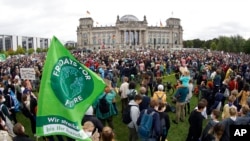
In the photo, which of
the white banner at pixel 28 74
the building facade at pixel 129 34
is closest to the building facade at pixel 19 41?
the building facade at pixel 129 34

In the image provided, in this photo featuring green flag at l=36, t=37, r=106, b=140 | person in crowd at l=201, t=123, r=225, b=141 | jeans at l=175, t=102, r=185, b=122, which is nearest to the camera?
green flag at l=36, t=37, r=106, b=140

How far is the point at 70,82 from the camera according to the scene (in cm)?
562

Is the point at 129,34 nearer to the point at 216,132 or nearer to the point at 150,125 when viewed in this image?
the point at 150,125

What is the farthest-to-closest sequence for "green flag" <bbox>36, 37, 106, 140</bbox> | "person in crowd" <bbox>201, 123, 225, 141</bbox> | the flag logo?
"person in crowd" <bbox>201, 123, 225, 141</bbox>, the flag logo, "green flag" <bbox>36, 37, 106, 140</bbox>

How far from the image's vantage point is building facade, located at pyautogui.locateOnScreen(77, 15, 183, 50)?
137875 mm

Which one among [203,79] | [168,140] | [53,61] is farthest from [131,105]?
[203,79]

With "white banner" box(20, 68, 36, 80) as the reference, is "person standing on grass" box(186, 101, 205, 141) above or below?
below

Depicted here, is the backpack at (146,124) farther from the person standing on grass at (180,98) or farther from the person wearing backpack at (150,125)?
the person standing on grass at (180,98)

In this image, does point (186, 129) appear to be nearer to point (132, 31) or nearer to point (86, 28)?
point (132, 31)

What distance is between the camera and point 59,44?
5.50 m

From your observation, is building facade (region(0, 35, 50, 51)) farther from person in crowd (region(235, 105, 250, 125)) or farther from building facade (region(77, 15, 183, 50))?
person in crowd (region(235, 105, 250, 125))

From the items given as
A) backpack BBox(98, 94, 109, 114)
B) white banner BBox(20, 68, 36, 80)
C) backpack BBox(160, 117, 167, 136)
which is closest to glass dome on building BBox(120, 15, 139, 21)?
white banner BBox(20, 68, 36, 80)

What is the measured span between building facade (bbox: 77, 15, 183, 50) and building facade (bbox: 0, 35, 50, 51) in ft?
109

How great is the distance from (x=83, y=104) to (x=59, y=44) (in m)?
1.04
